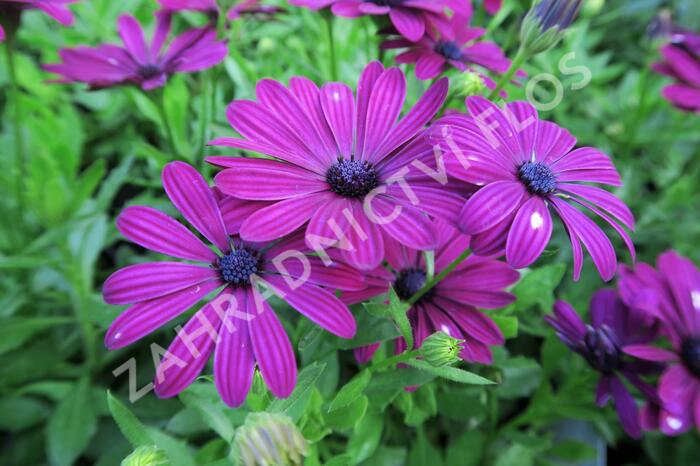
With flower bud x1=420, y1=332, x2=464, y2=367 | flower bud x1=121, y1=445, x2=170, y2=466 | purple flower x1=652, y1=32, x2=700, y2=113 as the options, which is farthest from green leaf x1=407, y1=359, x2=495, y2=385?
purple flower x1=652, y1=32, x2=700, y2=113

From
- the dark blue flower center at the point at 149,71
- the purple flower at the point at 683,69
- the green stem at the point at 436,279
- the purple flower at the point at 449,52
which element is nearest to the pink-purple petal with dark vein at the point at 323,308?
the green stem at the point at 436,279

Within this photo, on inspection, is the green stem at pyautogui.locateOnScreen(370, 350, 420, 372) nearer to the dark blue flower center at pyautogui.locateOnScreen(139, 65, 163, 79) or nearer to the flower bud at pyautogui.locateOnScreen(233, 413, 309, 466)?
the flower bud at pyautogui.locateOnScreen(233, 413, 309, 466)

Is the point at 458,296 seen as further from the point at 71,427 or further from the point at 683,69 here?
the point at 683,69

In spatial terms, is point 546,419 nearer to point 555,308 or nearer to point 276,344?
point 555,308

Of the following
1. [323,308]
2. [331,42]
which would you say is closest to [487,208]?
[323,308]

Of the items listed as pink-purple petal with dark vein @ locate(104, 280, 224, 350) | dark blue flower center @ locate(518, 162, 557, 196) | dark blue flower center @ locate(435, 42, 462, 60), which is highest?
dark blue flower center @ locate(435, 42, 462, 60)

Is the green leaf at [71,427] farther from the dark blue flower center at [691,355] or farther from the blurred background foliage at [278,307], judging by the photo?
the dark blue flower center at [691,355]

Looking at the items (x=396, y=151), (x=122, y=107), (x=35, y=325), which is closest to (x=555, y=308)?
(x=396, y=151)
